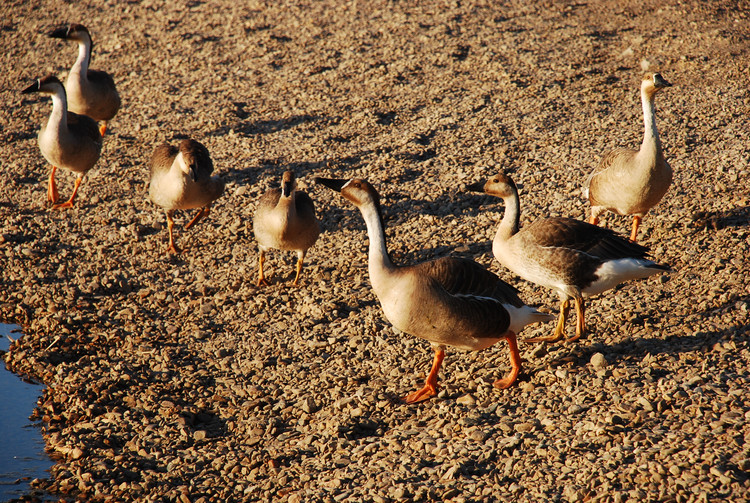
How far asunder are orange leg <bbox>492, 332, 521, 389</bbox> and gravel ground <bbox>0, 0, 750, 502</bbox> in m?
0.11

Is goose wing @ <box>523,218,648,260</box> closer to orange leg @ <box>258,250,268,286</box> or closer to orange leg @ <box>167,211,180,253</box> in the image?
orange leg @ <box>258,250,268,286</box>

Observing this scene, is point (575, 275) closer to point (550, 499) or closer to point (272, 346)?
point (550, 499)

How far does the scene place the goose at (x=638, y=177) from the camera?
25.8 ft

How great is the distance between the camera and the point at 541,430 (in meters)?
5.55

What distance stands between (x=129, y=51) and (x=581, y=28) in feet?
33.3

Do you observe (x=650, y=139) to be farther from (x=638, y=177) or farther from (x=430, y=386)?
(x=430, y=386)

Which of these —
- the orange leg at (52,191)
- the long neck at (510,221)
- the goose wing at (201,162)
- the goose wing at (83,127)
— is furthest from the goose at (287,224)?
the orange leg at (52,191)

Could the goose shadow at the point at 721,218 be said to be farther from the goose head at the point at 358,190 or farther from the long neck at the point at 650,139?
the goose head at the point at 358,190

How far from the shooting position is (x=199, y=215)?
404 inches

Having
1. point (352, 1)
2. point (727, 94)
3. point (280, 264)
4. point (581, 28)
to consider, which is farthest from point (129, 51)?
point (727, 94)

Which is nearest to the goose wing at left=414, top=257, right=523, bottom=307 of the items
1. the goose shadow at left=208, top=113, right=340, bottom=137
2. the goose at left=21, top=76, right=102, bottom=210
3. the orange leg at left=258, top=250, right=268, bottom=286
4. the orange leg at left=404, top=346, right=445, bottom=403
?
the orange leg at left=404, top=346, right=445, bottom=403

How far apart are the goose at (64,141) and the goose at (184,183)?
61.0 inches

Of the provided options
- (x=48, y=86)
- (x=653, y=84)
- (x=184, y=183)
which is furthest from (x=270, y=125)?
(x=653, y=84)

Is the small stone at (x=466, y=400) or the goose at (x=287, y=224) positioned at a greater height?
the goose at (x=287, y=224)
